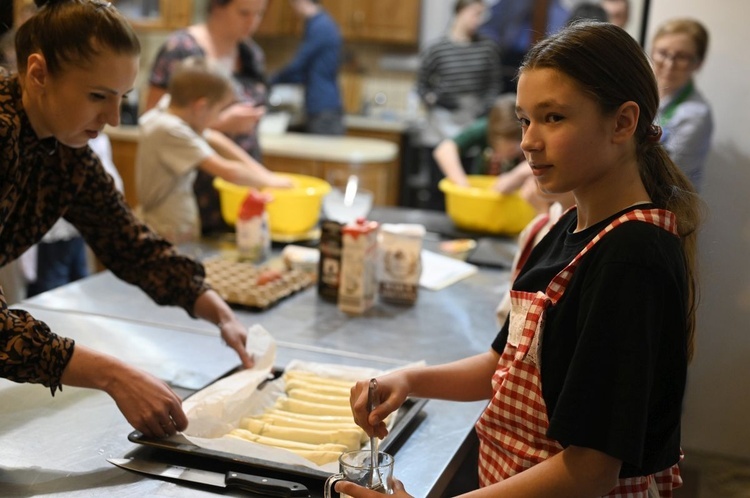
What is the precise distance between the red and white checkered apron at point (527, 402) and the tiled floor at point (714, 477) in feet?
5.36

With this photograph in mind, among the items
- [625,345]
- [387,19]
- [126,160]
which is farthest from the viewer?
[387,19]

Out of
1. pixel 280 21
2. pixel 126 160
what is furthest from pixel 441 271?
pixel 280 21

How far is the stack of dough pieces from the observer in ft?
4.18

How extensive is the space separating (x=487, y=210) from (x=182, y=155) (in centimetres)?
95

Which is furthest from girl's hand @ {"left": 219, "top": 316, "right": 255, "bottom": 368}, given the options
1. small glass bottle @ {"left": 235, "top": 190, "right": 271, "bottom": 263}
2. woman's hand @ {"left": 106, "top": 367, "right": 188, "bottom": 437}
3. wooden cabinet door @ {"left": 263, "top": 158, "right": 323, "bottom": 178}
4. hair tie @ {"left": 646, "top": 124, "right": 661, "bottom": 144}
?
wooden cabinet door @ {"left": 263, "top": 158, "right": 323, "bottom": 178}

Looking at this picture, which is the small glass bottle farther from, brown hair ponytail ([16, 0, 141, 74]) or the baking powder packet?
brown hair ponytail ([16, 0, 141, 74])

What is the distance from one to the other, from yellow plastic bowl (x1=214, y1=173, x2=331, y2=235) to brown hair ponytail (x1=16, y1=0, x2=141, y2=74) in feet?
3.80

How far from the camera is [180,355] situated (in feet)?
5.45

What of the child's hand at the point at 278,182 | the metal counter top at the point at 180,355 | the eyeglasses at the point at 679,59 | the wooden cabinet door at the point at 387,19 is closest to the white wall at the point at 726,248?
the eyeglasses at the point at 679,59

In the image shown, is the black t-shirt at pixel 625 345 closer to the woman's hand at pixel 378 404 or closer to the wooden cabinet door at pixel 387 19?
the woman's hand at pixel 378 404

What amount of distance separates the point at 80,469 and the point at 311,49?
4.21 meters

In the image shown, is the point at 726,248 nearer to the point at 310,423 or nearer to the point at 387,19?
the point at 310,423

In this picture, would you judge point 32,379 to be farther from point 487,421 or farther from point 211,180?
point 211,180

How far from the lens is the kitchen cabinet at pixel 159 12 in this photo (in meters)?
4.73
